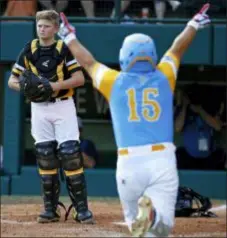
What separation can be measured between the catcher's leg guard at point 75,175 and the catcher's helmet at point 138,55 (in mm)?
2627

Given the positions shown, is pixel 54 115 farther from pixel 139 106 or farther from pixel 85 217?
pixel 139 106

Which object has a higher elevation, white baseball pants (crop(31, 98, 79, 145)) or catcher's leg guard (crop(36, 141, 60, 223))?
white baseball pants (crop(31, 98, 79, 145))

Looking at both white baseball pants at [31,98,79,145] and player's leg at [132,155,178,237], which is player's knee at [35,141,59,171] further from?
player's leg at [132,155,178,237]

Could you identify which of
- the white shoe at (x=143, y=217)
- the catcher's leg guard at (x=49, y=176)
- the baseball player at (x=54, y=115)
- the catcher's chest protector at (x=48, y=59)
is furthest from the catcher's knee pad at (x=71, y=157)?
the white shoe at (x=143, y=217)

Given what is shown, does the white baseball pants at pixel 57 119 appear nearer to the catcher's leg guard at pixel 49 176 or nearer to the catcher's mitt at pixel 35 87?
the catcher's leg guard at pixel 49 176

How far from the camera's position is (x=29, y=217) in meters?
9.65

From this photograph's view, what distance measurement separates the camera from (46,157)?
9.00 m

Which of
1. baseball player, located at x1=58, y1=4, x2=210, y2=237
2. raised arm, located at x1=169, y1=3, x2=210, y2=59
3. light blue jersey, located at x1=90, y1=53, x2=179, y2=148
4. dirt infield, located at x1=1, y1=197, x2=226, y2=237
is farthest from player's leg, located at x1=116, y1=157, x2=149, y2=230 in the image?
dirt infield, located at x1=1, y1=197, x2=226, y2=237

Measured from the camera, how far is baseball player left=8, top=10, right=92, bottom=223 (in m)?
8.66

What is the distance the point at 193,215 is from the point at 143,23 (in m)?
3.96

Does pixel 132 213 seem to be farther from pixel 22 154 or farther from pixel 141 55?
pixel 22 154

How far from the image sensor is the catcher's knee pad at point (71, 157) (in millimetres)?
8898

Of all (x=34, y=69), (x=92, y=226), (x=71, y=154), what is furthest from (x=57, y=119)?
(x=92, y=226)

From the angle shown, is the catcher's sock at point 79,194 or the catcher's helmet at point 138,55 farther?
the catcher's sock at point 79,194
